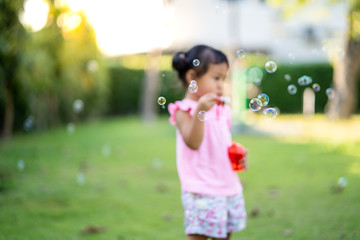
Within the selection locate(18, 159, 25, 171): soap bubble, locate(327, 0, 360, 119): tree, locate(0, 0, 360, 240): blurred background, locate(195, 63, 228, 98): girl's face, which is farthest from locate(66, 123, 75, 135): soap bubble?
locate(195, 63, 228, 98): girl's face

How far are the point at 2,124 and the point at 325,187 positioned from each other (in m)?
7.95

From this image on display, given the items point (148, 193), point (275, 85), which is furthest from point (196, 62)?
point (275, 85)

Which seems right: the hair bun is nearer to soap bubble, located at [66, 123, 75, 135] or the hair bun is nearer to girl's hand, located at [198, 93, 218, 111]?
girl's hand, located at [198, 93, 218, 111]

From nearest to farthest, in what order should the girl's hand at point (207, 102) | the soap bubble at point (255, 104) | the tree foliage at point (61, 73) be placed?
the girl's hand at point (207, 102) → the soap bubble at point (255, 104) → the tree foliage at point (61, 73)

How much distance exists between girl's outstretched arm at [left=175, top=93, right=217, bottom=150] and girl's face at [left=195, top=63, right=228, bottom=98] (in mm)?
169

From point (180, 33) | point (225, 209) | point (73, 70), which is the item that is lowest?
point (225, 209)

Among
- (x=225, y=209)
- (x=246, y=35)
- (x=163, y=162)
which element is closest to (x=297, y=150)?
(x=163, y=162)

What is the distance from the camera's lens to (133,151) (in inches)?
326

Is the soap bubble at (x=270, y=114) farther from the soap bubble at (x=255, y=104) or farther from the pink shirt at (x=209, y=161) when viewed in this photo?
the pink shirt at (x=209, y=161)

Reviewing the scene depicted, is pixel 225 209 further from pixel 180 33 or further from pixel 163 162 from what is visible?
pixel 180 33

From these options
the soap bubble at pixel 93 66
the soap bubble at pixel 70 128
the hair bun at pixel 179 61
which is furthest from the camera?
the soap bubble at pixel 93 66

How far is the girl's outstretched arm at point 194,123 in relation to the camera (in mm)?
2220

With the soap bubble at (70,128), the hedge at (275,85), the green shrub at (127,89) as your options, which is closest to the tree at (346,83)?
the hedge at (275,85)

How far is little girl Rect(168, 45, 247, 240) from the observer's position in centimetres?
238
